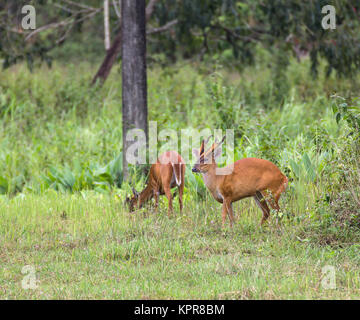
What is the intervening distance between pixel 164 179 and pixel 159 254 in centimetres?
137

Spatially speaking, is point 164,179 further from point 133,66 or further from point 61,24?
point 61,24

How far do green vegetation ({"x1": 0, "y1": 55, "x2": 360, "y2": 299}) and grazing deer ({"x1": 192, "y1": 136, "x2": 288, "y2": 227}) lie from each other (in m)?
0.22

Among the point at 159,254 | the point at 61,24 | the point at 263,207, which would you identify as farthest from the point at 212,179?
the point at 61,24

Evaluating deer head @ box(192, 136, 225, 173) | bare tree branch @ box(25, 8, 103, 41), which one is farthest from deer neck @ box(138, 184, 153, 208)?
bare tree branch @ box(25, 8, 103, 41)

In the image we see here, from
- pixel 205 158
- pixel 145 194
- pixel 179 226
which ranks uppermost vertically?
pixel 205 158

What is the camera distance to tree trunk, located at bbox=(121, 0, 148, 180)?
8.61 m

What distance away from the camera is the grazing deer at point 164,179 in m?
6.96

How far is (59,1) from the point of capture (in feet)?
48.6

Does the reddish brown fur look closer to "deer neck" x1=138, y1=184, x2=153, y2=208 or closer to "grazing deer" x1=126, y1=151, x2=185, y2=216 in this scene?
"grazing deer" x1=126, y1=151, x2=185, y2=216

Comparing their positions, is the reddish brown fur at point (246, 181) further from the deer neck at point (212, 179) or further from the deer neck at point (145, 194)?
the deer neck at point (145, 194)

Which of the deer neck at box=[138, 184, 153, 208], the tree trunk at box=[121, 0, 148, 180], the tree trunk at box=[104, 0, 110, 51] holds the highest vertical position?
the tree trunk at box=[104, 0, 110, 51]

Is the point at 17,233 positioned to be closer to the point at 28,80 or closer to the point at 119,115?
the point at 119,115

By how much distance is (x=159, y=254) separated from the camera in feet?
18.9

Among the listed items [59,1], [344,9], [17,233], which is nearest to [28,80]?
[59,1]
